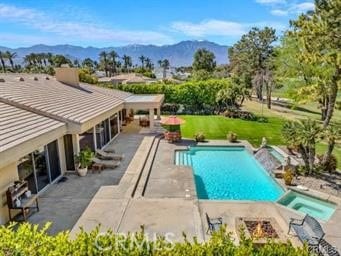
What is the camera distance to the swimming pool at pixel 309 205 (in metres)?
14.4

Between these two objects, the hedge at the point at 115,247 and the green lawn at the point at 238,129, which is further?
the green lawn at the point at 238,129

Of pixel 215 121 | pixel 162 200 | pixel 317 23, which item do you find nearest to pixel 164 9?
pixel 215 121

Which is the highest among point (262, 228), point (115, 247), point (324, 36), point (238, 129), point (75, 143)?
point (324, 36)

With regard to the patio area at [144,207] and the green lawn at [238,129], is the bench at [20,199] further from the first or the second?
the green lawn at [238,129]

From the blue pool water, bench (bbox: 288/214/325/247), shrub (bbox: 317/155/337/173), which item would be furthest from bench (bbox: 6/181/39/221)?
shrub (bbox: 317/155/337/173)

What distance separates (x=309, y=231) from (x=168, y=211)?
5539 millimetres

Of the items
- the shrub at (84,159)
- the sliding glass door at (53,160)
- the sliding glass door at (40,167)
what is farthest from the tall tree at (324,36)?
the sliding glass door at (40,167)

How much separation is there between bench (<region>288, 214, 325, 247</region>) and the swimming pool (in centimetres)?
289

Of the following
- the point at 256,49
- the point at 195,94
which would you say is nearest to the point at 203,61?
the point at 256,49

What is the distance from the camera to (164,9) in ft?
157

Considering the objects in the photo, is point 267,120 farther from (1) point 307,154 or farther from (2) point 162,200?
(2) point 162,200

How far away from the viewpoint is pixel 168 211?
13.3 meters

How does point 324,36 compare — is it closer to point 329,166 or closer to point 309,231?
point 329,166

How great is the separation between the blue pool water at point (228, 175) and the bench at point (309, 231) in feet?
16.5
